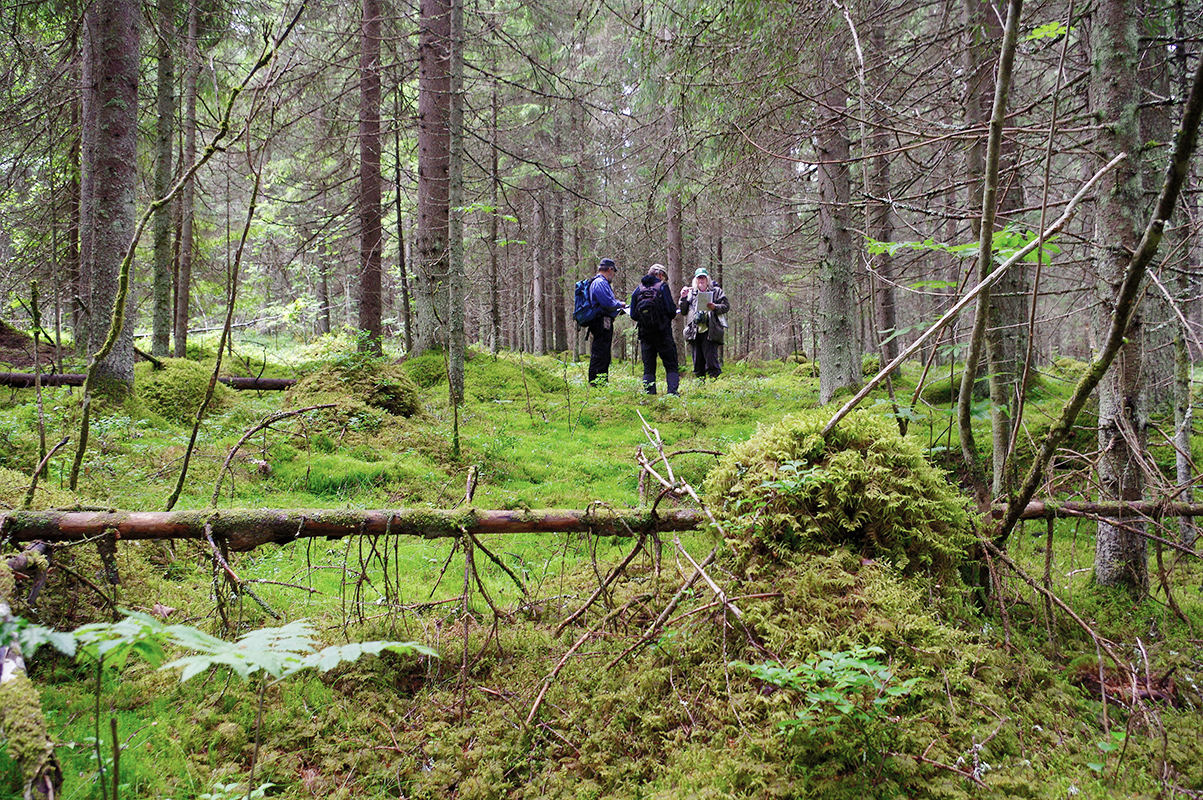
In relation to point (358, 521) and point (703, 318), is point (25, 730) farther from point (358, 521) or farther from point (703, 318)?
point (703, 318)

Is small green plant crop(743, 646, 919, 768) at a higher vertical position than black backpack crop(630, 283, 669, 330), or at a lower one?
lower

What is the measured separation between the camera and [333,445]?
6.36 metres

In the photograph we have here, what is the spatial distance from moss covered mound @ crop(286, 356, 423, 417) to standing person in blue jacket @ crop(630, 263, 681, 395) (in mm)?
4405

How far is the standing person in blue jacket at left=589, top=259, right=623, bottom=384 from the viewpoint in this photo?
10195 millimetres

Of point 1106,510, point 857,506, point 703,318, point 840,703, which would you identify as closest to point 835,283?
point 703,318

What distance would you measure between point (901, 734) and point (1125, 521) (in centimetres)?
194

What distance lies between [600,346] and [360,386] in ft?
15.9

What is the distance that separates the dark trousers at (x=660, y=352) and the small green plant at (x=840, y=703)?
849cm

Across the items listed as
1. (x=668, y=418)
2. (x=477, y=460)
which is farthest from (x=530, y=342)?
(x=477, y=460)

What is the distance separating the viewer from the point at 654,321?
10.3 metres

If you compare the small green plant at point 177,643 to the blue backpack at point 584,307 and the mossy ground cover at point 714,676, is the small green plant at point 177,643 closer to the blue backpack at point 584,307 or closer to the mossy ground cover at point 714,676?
the mossy ground cover at point 714,676

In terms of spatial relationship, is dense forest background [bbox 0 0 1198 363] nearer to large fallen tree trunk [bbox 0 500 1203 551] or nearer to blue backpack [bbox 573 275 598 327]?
large fallen tree trunk [bbox 0 500 1203 551]

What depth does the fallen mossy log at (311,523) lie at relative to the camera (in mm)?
2707

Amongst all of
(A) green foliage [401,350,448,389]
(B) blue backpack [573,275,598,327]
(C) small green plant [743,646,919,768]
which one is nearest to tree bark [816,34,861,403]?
(B) blue backpack [573,275,598,327]
